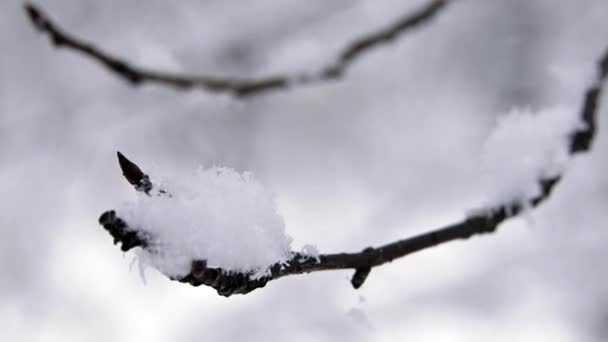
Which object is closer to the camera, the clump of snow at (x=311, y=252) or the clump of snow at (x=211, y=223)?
the clump of snow at (x=211, y=223)

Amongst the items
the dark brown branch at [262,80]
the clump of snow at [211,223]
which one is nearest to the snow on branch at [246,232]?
the clump of snow at [211,223]

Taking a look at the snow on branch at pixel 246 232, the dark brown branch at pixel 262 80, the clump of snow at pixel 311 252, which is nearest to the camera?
the dark brown branch at pixel 262 80

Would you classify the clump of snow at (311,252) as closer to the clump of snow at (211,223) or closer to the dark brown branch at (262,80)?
the clump of snow at (211,223)

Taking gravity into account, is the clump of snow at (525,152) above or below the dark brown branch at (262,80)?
above

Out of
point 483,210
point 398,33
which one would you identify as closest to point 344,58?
point 398,33

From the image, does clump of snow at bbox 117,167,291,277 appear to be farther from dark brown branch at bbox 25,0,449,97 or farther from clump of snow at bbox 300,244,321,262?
dark brown branch at bbox 25,0,449,97

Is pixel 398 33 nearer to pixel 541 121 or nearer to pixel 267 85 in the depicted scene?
pixel 267 85

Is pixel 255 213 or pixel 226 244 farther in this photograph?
pixel 255 213
